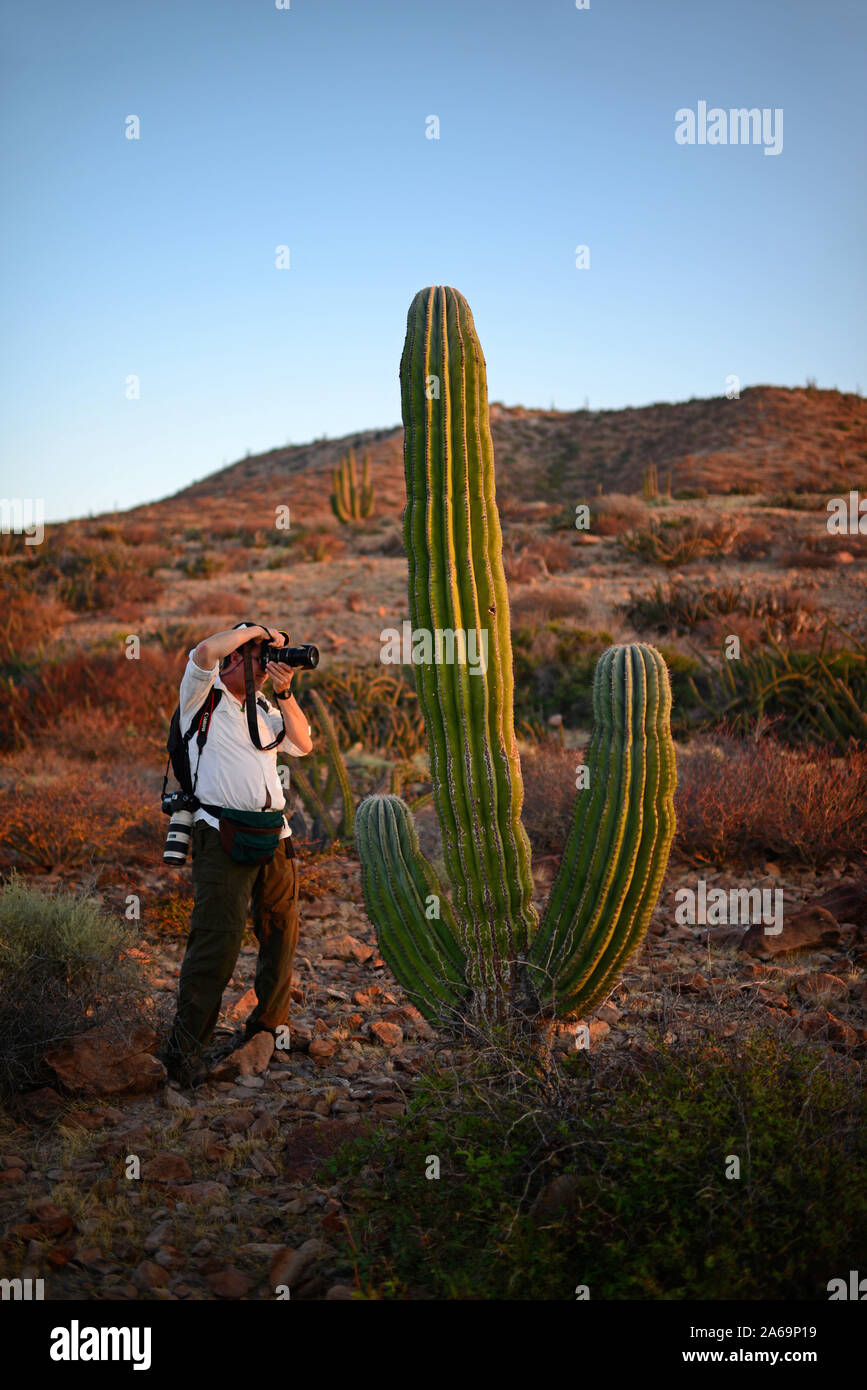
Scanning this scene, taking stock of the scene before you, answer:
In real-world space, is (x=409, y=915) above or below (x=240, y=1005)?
above

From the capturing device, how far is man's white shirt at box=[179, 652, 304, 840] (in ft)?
14.4

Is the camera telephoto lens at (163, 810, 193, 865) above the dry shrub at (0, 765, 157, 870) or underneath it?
above

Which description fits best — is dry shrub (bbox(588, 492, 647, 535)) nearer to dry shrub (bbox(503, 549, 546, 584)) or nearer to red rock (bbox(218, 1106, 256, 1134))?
dry shrub (bbox(503, 549, 546, 584))

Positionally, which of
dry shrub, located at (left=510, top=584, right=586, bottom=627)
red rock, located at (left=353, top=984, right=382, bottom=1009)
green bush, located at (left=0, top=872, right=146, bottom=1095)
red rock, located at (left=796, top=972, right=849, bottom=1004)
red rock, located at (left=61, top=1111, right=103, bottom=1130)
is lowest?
red rock, located at (left=353, top=984, right=382, bottom=1009)

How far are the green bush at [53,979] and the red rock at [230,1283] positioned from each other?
5.14ft

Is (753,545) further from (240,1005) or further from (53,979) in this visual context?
(53,979)

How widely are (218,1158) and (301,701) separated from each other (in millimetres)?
7762

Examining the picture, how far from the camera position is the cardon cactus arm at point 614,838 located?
395cm

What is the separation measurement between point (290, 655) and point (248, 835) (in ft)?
2.66

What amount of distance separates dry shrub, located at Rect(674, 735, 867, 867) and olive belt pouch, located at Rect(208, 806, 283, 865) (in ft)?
12.0

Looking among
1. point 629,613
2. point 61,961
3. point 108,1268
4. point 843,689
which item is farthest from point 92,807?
point 629,613

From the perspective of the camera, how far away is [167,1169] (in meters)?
3.64

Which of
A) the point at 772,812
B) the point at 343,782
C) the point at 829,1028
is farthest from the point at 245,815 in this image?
the point at 772,812

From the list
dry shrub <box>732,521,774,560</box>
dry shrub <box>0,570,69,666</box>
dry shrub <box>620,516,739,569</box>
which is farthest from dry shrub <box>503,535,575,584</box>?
dry shrub <box>0,570,69,666</box>
